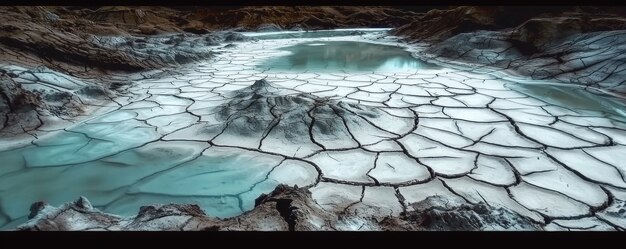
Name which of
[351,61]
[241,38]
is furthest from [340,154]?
[241,38]

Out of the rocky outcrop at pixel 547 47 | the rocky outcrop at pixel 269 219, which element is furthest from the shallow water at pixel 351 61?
the rocky outcrop at pixel 269 219

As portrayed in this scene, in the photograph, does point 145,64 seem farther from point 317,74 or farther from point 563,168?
point 563,168

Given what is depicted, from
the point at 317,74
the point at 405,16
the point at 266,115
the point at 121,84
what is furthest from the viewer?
the point at 405,16

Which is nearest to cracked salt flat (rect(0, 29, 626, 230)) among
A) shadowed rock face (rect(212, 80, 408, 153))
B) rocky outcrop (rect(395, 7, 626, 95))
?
shadowed rock face (rect(212, 80, 408, 153))

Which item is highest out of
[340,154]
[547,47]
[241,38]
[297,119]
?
[547,47]

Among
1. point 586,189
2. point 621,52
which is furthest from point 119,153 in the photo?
point 621,52

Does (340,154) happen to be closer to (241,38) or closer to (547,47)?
(547,47)
